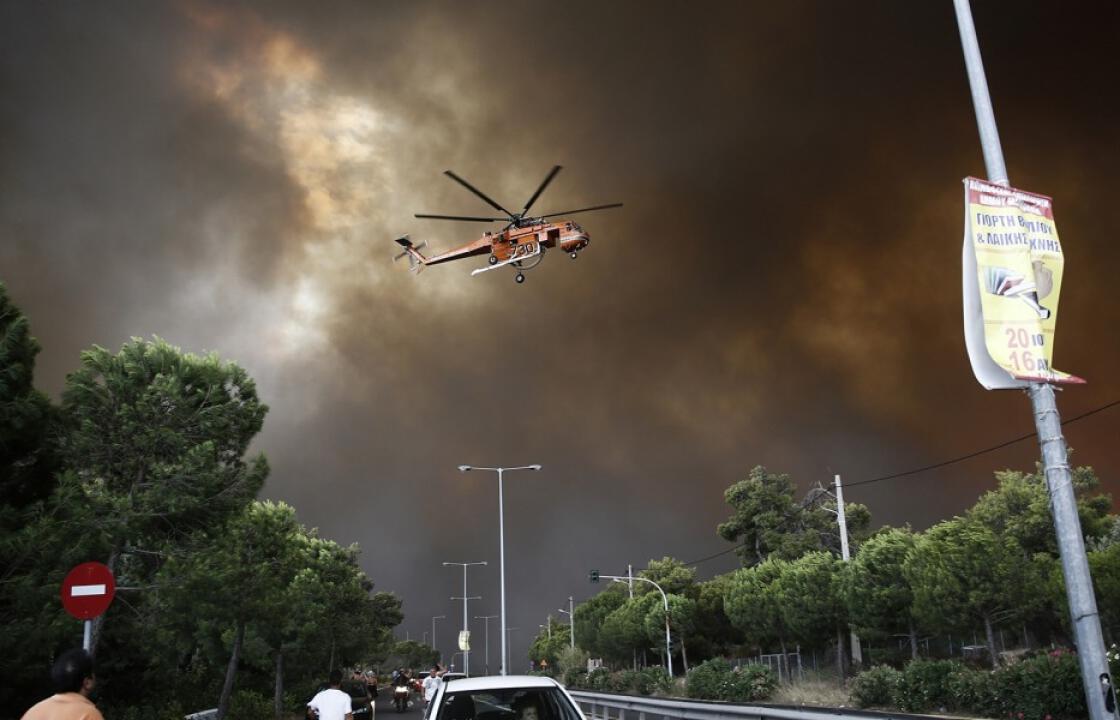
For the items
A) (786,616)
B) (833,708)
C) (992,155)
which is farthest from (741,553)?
(992,155)

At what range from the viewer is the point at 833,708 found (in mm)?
37438

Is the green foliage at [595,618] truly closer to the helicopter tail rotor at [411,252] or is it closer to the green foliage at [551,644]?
the green foliage at [551,644]

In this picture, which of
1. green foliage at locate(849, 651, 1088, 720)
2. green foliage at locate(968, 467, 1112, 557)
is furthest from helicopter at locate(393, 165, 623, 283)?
green foliage at locate(968, 467, 1112, 557)

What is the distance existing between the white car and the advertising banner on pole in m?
5.11

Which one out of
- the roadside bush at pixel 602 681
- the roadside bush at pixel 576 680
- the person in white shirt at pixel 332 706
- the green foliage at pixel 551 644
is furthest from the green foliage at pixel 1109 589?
the green foliage at pixel 551 644

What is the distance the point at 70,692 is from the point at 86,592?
25.8 ft

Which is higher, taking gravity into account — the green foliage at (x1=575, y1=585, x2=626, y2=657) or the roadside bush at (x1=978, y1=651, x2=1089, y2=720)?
the green foliage at (x1=575, y1=585, x2=626, y2=657)

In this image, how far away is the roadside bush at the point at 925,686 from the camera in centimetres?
3288

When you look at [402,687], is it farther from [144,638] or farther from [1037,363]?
[1037,363]

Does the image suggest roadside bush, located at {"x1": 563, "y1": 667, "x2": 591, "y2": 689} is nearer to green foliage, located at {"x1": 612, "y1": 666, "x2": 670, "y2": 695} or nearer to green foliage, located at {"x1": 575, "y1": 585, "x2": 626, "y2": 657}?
green foliage, located at {"x1": 612, "y1": 666, "x2": 670, "y2": 695}

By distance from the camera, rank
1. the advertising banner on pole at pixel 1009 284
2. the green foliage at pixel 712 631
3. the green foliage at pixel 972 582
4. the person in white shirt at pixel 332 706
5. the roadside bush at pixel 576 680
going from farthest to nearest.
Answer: the green foliage at pixel 712 631, the roadside bush at pixel 576 680, the green foliage at pixel 972 582, the person in white shirt at pixel 332 706, the advertising banner on pole at pixel 1009 284

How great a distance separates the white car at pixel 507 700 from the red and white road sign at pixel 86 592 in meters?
5.84

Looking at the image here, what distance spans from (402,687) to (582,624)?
71.4 metres

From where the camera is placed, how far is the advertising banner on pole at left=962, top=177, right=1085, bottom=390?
6.46 m
